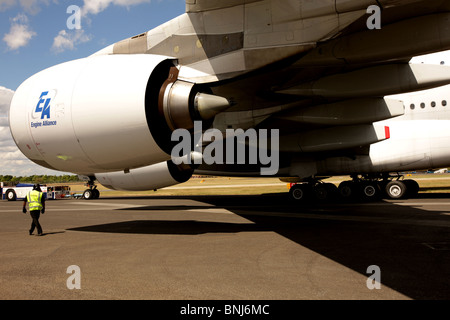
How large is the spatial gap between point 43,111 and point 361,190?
14.5 metres

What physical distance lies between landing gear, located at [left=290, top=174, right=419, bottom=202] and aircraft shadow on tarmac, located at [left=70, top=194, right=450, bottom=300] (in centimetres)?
453

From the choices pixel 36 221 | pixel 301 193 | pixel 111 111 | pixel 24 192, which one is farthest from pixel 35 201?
pixel 24 192

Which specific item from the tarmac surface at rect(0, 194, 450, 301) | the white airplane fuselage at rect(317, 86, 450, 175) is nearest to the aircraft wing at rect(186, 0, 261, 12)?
the tarmac surface at rect(0, 194, 450, 301)

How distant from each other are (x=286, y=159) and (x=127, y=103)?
Answer: 1049 cm

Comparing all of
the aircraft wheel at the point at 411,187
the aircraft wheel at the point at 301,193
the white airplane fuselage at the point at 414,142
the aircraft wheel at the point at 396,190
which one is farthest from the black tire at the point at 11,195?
the aircraft wheel at the point at 411,187

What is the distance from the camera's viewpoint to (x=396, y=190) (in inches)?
611

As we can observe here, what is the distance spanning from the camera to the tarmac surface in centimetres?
375

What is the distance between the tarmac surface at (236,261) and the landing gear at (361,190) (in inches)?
253

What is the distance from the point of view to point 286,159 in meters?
15.4

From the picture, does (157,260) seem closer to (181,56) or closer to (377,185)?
(181,56)

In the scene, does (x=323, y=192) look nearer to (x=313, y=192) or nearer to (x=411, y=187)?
(x=313, y=192)

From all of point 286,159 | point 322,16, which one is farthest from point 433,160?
point 322,16

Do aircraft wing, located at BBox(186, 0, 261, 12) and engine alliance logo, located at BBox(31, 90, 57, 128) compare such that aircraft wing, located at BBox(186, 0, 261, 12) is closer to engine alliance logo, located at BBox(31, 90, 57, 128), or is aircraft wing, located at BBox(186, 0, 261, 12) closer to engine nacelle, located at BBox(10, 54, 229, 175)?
engine nacelle, located at BBox(10, 54, 229, 175)

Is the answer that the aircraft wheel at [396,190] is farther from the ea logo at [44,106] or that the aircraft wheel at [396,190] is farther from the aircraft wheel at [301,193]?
the ea logo at [44,106]
